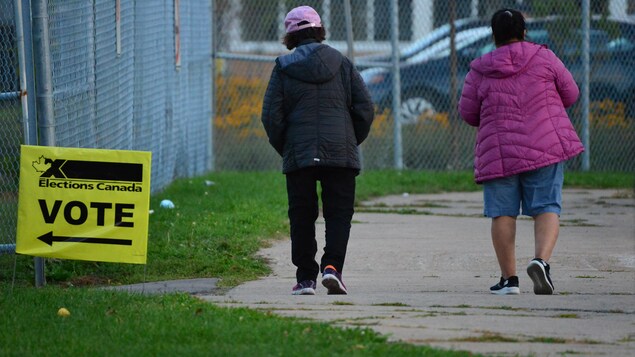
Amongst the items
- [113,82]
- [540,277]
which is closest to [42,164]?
[540,277]

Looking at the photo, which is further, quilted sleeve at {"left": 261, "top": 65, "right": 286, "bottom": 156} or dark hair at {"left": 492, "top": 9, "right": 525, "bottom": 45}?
dark hair at {"left": 492, "top": 9, "right": 525, "bottom": 45}

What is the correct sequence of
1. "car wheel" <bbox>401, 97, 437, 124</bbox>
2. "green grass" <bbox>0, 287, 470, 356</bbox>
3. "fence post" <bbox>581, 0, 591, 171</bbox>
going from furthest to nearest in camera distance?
1. "car wheel" <bbox>401, 97, 437, 124</bbox>
2. "fence post" <bbox>581, 0, 591, 171</bbox>
3. "green grass" <bbox>0, 287, 470, 356</bbox>

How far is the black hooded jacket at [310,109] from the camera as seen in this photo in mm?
6875

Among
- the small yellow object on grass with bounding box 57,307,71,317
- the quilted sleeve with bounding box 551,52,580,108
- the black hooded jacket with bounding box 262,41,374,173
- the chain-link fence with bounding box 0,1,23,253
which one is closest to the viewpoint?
the small yellow object on grass with bounding box 57,307,71,317

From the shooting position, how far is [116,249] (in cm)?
666

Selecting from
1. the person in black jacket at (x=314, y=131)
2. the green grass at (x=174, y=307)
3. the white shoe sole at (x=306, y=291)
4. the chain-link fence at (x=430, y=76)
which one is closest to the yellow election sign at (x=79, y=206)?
the green grass at (x=174, y=307)

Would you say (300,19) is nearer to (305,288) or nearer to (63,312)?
(305,288)

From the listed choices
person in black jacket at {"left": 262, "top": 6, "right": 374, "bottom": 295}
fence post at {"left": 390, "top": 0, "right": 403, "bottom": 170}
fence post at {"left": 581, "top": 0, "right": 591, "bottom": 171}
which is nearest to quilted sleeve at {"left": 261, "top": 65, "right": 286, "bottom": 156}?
person in black jacket at {"left": 262, "top": 6, "right": 374, "bottom": 295}

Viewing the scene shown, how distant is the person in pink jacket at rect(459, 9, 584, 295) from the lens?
7004mm

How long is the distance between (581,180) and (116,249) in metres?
8.39

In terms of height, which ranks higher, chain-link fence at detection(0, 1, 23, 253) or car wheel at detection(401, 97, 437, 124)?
chain-link fence at detection(0, 1, 23, 253)

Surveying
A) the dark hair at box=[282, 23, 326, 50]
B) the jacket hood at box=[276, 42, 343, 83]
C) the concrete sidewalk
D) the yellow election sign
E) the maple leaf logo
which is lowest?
the concrete sidewalk

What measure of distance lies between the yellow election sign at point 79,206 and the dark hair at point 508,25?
2.15 meters

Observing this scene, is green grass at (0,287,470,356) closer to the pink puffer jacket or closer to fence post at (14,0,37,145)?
fence post at (14,0,37,145)
